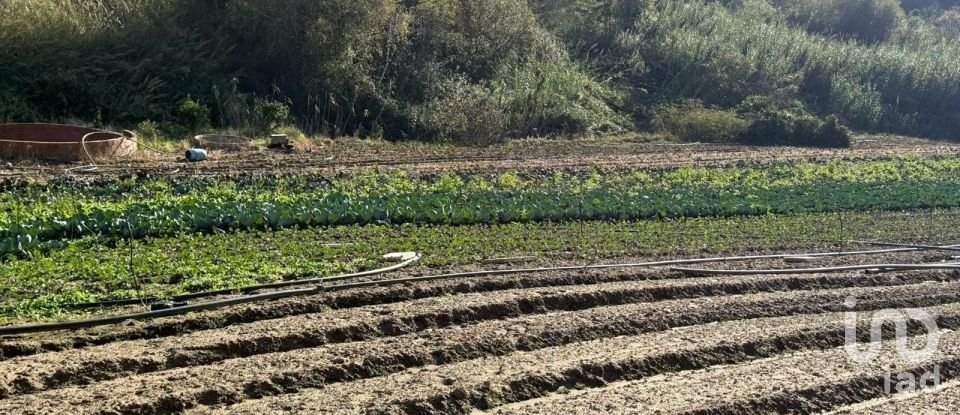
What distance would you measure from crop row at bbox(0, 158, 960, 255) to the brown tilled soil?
4.33 feet

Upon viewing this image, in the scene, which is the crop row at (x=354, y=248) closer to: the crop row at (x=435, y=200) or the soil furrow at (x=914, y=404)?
the crop row at (x=435, y=200)

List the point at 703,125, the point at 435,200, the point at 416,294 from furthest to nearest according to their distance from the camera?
the point at 703,125 → the point at 435,200 → the point at 416,294

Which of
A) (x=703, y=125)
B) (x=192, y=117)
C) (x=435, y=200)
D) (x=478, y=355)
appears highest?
(x=192, y=117)

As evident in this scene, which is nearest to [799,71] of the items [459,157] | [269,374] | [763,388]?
[459,157]

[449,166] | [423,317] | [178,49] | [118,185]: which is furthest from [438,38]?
[423,317]

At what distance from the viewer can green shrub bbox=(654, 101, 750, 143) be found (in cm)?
3125

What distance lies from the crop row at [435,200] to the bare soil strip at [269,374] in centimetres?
373

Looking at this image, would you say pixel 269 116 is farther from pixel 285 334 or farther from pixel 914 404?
pixel 914 404

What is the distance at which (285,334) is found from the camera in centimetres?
855

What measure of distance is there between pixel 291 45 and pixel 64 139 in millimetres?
7418

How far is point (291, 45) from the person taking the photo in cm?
2731

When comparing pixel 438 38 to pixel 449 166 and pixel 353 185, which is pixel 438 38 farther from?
pixel 353 185

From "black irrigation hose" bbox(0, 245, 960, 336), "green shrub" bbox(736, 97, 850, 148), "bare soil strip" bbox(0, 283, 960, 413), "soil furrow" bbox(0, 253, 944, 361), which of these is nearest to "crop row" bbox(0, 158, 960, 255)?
"black irrigation hose" bbox(0, 245, 960, 336)

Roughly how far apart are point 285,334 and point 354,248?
13.9 ft
